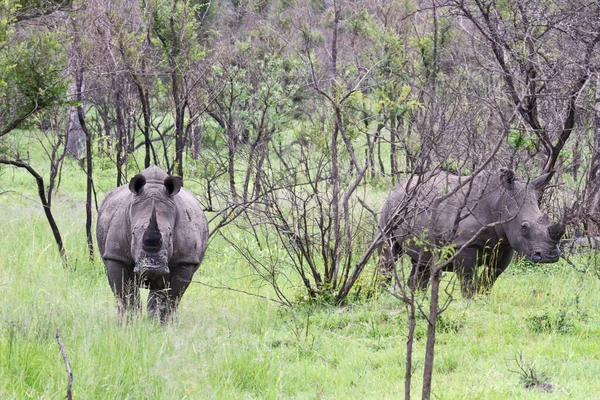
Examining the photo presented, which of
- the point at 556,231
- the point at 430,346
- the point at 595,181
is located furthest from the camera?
the point at 595,181

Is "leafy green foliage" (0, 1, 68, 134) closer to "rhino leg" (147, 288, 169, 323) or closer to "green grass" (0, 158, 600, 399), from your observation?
"green grass" (0, 158, 600, 399)

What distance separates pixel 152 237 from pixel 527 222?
12.3ft

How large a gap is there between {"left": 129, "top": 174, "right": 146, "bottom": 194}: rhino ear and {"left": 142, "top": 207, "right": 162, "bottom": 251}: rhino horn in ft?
1.81

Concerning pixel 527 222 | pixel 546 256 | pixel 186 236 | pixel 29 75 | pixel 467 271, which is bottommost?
pixel 467 271

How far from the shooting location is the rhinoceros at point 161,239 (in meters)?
6.65

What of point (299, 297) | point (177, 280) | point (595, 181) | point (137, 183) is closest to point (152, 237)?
point (137, 183)

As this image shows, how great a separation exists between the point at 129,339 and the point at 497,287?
4188 millimetres

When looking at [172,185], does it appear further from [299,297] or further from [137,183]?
[299,297]

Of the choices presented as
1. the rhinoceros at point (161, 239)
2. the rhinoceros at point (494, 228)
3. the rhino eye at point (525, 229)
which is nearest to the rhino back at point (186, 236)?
the rhinoceros at point (161, 239)

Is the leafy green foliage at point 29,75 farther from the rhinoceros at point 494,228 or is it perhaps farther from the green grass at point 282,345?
the rhinoceros at point 494,228

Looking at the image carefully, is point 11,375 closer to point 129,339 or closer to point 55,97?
point 129,339

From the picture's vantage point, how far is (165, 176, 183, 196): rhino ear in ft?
22.7

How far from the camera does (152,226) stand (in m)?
6.32

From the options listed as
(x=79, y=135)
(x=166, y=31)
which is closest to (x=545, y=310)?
(x=166, y=31)
